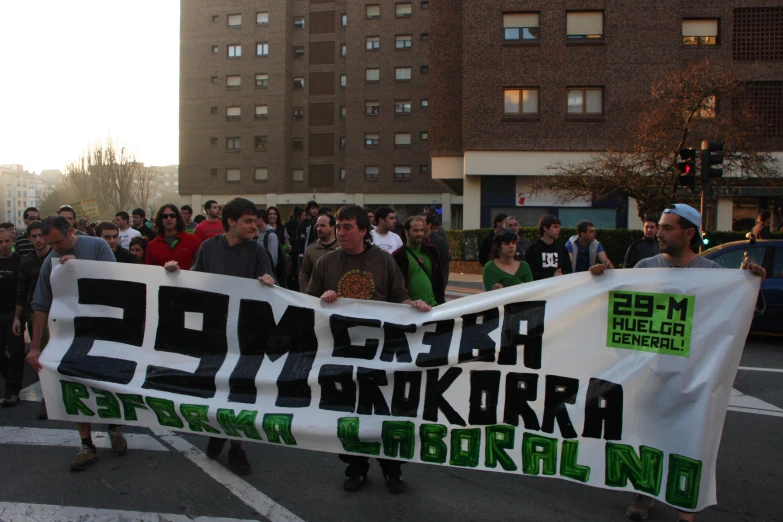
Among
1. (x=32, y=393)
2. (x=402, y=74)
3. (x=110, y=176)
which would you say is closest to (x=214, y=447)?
(x=32, y=393)

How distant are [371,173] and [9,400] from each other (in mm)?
47227

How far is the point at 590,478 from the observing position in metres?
3.99

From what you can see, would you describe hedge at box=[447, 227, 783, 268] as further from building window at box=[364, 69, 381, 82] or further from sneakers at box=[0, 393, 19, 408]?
building window at box=[364, 69, 381, 82]

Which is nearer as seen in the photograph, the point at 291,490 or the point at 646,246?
the point at 291,490

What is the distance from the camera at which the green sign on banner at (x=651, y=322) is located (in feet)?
13.0

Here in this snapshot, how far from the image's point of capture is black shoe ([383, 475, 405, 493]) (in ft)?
14.8

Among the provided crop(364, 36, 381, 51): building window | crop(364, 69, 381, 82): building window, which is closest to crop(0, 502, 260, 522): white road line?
crop(364, 69, 381, 82): building window

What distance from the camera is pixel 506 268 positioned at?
263 inches

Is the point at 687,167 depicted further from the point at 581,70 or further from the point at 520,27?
the point at 520,27

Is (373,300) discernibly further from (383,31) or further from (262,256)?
(383,31)

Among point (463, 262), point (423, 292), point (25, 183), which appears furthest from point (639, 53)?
point (25, 183)

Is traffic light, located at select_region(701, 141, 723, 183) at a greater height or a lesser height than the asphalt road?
greater

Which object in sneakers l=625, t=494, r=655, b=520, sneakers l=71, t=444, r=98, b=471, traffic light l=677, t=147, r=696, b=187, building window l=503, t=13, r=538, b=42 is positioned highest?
building window l=503, t=13, r=538, b=42

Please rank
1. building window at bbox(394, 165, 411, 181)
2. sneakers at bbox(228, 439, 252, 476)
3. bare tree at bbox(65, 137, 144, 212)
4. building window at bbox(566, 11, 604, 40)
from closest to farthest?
1. sneakers at bbox(228, 439, 252, 476)
2. building window at bbox(566, 11, 604, 40)
3. building window at bbox(394, 165, 411, 181)
4. bare tree at bbox(65, 137, 144, 212)
